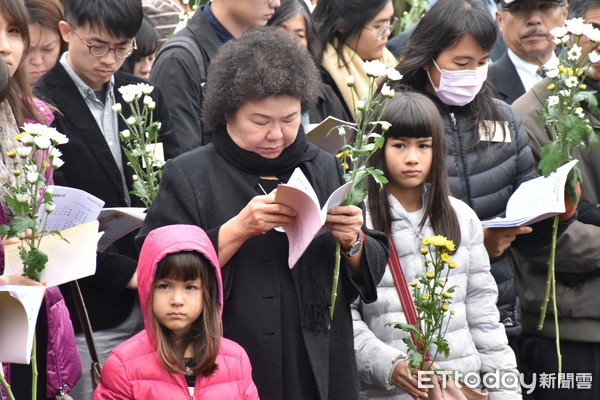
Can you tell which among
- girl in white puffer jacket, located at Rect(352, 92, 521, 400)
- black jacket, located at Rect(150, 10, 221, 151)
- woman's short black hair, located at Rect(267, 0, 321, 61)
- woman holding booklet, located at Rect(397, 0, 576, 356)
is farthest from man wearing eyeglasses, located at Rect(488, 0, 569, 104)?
black jacket, located at Rect(150, 10, 221, 151)

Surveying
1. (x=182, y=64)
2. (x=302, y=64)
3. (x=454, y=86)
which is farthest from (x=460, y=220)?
(x=182, y=64)

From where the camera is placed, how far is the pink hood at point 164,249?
3.92m

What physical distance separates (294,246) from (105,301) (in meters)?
1.21

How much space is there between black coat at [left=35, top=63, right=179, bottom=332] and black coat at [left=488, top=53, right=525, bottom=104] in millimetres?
2980

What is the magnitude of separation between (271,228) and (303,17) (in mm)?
2523

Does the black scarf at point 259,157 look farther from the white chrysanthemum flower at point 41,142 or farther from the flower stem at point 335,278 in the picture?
the white chrysanthemum flower at point 41,142

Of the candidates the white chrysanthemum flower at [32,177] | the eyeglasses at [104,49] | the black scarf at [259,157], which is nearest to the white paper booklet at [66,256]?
the white chrysanthemum flower at [32,177]

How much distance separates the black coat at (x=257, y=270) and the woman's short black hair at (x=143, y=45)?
295cm

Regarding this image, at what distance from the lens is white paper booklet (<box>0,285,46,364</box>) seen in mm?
3588

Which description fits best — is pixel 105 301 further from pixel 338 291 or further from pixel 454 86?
pixel 454 86

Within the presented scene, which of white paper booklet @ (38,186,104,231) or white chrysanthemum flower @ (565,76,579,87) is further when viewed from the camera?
white chrysanthemum flower @ (565,76,579,87)

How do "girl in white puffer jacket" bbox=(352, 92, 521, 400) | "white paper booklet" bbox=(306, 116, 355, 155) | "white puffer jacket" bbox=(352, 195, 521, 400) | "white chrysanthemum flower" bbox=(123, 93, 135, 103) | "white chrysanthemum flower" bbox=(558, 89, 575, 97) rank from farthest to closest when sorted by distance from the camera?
"white chrysanthemum flower" bbox=(558, 89, 575, 97) → "white paper booklet" bbox=(306, 116, 355, 155) → "girl in white puffer jacket" bbox=(352, 92, 521, 400) → "white puffer jacket" bbox=(352, 195, 521, 400) → "white chrysanthemum flower" bbox=(123, 93, 135, 103)

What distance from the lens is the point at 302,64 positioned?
427 centimetres

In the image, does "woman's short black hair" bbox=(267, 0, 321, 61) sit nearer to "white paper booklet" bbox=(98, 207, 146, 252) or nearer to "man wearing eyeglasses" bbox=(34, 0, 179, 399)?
"man wearing eyeglasses" bbox=(34, 0, 179, 399)
